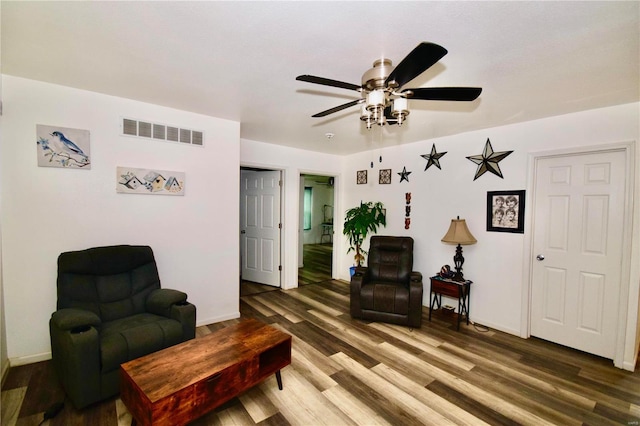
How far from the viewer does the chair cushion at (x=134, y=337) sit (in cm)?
192

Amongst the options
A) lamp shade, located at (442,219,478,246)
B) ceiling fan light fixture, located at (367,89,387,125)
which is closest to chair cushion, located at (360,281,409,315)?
lamp shade, located at (442,219,478,246)

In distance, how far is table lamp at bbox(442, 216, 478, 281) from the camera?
11.0 ft

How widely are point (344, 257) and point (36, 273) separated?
422cm

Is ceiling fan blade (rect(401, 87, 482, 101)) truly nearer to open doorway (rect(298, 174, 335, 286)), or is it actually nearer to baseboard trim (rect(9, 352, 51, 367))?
baseboard trim (rect(9, 352, 51, 367))

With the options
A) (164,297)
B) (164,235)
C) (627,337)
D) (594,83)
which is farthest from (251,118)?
(627,337)

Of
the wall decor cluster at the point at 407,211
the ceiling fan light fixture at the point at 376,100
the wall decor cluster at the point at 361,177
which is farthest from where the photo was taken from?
the wall decor cluster at the point at 361,177

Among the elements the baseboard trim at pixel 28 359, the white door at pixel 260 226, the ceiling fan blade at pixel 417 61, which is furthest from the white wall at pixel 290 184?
the ceiling fan blade at pixel 417 61

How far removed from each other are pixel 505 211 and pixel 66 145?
4605 millimetres

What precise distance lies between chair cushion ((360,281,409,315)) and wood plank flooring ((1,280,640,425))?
267 mm

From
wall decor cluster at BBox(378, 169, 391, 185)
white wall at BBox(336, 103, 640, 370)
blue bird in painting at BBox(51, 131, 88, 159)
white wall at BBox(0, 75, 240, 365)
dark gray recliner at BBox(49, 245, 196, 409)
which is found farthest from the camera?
wall decor cluster at BBox(378, 169, 391, 185)

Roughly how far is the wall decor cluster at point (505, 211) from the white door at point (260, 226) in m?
3.11

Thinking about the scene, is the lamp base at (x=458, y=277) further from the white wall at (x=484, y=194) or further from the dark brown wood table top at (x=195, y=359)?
the dark brown wood table top at (x=195, y=359)

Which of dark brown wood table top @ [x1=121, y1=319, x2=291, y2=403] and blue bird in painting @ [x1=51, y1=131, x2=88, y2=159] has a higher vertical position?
blue bird in painting @ [x1=51, y1=131, x2=88, y2=159]

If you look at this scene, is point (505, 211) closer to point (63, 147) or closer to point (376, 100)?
point (376, 100)
